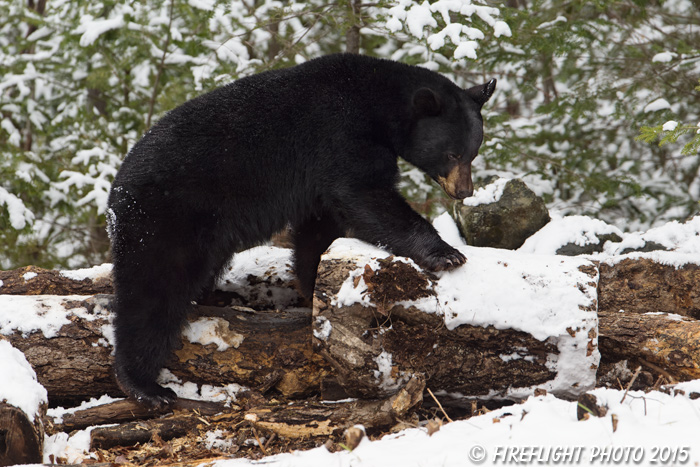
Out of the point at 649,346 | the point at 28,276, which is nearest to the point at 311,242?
the point at 28,276

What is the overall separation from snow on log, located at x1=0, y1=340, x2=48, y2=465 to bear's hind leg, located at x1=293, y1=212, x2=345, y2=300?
6.27ft

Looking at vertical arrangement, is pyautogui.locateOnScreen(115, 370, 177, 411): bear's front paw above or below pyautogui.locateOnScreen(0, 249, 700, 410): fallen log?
below

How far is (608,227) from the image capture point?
5191 mm

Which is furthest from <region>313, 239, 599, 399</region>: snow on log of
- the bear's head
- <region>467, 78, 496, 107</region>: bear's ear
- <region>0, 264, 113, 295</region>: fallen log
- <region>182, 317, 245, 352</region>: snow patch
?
<region>0, 264, 113, 295</region>: fallen log

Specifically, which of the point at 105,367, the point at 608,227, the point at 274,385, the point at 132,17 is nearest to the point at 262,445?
the point at 274,385

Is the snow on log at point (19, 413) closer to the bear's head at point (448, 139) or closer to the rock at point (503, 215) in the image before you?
the bear's head at point (448, 139)

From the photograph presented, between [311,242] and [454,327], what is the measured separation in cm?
153

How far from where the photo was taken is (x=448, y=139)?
4.04 meters

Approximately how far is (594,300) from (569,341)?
0.29 m

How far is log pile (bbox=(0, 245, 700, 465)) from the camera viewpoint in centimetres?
322

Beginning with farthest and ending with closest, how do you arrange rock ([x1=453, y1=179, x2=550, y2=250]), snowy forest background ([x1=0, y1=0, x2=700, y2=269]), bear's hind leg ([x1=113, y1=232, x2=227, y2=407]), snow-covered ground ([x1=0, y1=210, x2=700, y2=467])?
snowy forest background ([x1=0, y1=0, x2=700, y2=269]), rock ([x1=453, y1=179, x2=550, y2=250]), bear's hind leg ([x1=113, y1=232, x2=227, y2=407]), snow-covered ground ([x1=0, y1=210, x2=700, y2=467])

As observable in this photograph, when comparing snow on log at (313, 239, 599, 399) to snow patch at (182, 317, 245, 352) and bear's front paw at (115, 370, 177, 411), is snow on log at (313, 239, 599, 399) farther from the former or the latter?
bear's front paw at (115, 370, 177, 411)

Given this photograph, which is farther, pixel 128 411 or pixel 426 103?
pixel 426 103

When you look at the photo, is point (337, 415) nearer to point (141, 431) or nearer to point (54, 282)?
point (141, 431)
